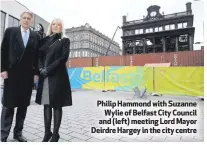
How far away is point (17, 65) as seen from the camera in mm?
2488

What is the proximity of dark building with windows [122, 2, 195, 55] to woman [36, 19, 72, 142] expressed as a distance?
26467mm

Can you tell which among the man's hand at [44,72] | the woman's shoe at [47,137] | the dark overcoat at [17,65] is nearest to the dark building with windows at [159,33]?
the dark overcoat at [17,65]

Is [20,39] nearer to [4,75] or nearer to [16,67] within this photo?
[16,67]

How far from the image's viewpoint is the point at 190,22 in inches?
1096

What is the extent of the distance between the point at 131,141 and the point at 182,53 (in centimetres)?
1562

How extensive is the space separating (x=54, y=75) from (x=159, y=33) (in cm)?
3053

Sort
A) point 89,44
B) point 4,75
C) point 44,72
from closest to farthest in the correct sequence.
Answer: point 44,72
point 4,75
point 89,44

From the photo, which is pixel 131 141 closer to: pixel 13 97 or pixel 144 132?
A: pixel 144 132

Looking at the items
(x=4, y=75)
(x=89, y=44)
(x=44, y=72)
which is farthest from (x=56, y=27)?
(x=89, y=44)

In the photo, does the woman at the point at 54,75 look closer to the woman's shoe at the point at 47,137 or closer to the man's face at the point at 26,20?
the woman's shoe at the point at 47,137

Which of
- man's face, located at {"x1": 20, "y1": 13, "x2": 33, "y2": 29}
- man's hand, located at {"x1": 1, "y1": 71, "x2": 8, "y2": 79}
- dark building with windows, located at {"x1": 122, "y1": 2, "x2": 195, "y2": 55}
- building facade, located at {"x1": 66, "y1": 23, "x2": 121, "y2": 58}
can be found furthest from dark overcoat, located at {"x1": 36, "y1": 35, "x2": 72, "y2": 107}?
building facade, located at {"x1": 66, "y1": 23, "x2": 121, "y2": 58}

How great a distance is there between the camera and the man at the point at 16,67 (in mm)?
2480

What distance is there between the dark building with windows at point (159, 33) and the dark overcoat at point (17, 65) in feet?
87.1

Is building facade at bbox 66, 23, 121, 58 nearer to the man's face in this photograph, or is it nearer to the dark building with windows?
the dark building with windows
